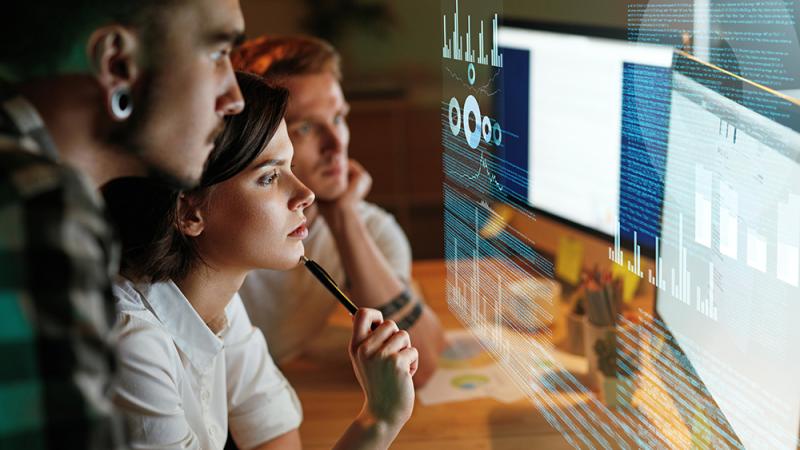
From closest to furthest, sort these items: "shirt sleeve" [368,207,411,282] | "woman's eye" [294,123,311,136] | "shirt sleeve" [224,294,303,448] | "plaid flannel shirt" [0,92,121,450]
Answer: "plaid flannel shirt" [0,92,121,450]
"shirt sleeve" [224,294,303,448]
"woman's eye" [294,123,311,136]
"shirt sleeve" [368,207,411,282]

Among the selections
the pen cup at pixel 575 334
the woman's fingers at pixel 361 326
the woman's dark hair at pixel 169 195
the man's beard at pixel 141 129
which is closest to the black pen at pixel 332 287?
the woman's fingers at pixel 361 326

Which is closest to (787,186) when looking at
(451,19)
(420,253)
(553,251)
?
(553,251)

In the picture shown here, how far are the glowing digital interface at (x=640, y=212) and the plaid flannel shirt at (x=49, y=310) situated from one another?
374 mm

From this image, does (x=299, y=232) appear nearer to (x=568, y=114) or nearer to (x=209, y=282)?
(x=209, y=282)

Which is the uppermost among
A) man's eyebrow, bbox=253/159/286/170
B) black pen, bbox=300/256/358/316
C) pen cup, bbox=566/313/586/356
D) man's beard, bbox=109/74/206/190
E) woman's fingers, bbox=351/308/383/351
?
man's beard, bbox=109/74/206/190

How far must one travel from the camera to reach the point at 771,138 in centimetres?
53

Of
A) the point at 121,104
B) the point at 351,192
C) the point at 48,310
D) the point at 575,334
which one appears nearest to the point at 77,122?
the point at 121,104

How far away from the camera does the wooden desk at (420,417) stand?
39.9 inches

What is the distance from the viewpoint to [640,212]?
2.15 ft

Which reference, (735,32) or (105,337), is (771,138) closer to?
(735,32)

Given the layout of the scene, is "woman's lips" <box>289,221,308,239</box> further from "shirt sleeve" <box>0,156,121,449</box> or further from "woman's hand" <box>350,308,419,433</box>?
"shirt sleeve" <box>0,156,121,449</box>

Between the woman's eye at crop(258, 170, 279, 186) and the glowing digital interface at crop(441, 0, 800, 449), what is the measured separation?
0.64ft

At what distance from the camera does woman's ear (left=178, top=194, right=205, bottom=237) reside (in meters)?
0.85

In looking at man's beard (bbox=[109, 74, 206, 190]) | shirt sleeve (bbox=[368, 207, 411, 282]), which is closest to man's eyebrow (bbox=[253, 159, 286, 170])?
man's beard (bbox=[109, 74, 206, 190])
